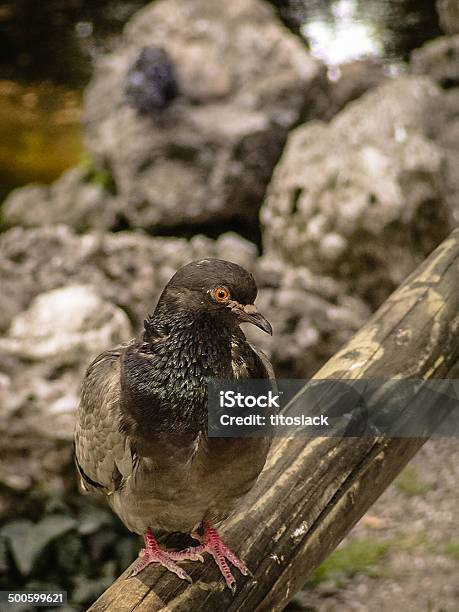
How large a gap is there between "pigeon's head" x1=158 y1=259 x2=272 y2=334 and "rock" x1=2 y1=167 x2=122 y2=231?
3545 millimetres

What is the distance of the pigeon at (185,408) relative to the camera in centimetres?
159

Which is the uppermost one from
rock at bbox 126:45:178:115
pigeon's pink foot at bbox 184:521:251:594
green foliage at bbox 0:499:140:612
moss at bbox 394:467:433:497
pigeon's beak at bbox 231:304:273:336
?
rock at bbox 126:45:178:115

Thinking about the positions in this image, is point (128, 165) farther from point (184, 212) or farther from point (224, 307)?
point (224, 307)

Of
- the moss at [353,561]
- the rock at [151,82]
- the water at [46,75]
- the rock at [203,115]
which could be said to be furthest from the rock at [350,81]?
the moss at [353,561]

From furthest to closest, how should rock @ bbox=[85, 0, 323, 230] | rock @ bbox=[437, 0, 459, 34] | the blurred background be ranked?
rock @ bbox=[437, 0, 459, 34] < rock @ bbox=[85, 0, 323, 230] < the blurred background

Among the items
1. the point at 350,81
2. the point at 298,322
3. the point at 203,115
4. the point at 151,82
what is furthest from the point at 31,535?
the point at 350,81

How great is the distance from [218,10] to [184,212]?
1475mm

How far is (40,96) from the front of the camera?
225 inches

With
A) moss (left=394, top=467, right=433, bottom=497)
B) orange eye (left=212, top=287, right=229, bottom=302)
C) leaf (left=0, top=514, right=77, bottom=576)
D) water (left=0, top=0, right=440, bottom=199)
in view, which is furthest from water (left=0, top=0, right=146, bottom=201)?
orange eye (left=212, top=287, right=229, bottom=302)

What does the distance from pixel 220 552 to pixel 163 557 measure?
0.40 feet

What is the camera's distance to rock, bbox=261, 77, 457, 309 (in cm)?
390

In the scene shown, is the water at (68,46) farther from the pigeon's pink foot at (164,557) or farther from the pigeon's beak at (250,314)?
the pigeon's beak at (250,314)

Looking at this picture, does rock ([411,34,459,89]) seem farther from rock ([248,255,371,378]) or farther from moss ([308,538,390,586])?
moss ([308,538,390,586])

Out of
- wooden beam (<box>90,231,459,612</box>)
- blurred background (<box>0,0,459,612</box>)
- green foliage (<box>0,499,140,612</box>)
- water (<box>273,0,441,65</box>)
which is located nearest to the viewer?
wooden beam (<box>90,231,459,612</box>)
